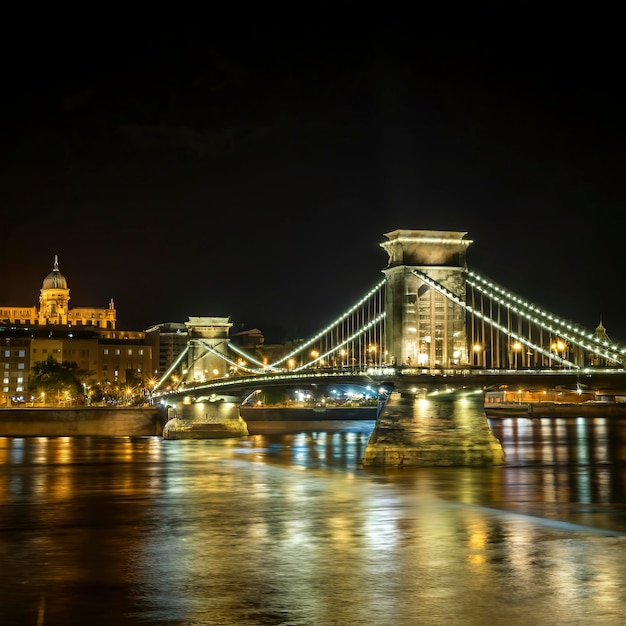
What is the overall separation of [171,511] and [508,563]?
1291cm

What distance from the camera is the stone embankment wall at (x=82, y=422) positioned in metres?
87.3

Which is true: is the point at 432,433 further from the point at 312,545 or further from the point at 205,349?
the point at 205,349

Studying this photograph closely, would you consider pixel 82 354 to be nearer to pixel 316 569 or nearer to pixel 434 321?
pixel 434 321

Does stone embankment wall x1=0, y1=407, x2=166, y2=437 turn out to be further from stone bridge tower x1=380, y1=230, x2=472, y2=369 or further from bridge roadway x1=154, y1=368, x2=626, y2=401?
stone bridge tower x1=380, y1=230, x2=472, y2=369

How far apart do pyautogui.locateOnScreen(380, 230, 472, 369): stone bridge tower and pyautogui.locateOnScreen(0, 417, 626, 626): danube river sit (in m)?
5.26

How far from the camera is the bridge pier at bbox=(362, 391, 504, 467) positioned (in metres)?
48.5

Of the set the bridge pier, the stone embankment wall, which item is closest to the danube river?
the bridge pier

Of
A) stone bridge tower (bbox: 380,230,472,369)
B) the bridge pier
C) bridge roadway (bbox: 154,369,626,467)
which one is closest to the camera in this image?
bridge roadway (bbox: 154,369,626,467)

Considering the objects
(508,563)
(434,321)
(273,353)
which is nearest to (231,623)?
(508,563)

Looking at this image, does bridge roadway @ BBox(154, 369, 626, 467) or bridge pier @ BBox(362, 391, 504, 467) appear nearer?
→ bridge roadway @ BBox(154, 369, 626, 467)

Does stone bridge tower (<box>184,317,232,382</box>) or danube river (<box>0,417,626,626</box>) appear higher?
stone bridge tower (<box>184,317,232,382</box>)

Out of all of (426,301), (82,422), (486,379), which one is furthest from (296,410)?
(486,379)

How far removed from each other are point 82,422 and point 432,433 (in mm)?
45784

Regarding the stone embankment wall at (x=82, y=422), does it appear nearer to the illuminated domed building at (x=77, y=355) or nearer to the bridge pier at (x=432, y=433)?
the bridge pier at (x=432, y=433)
